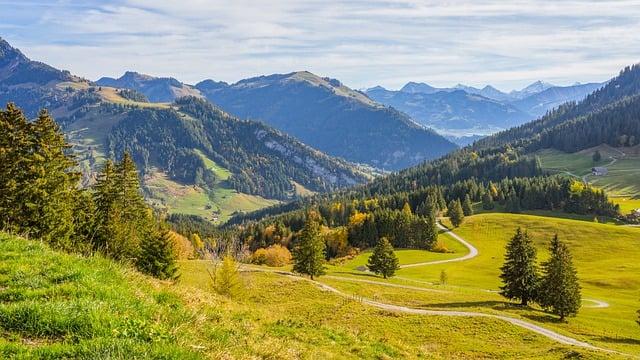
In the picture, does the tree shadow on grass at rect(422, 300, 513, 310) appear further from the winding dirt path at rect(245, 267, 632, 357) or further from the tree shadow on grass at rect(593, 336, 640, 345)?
the tree shadow on grass at rect(593, 336, 640, 345)

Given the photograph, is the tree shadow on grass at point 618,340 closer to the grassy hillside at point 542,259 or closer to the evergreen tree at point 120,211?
the grassy hillside at point 542,259

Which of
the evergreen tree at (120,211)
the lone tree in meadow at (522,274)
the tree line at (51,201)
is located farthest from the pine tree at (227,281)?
A: the lone tree in meadow at (522,274)

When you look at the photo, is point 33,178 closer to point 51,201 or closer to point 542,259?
point 51,201

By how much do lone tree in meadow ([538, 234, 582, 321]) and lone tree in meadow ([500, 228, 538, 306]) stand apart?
2818 millimetres

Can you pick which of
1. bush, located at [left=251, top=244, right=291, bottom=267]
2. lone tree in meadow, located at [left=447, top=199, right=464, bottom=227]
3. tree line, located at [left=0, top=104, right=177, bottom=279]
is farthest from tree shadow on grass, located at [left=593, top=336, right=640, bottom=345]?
lone tree in meadow, located at [left=447, top=199, right=464, bottom=227]

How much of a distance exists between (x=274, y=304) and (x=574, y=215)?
16046 cm

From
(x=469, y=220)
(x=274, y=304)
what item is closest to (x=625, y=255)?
(x=469, y=220)

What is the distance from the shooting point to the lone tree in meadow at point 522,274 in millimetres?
67750

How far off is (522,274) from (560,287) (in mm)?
7281

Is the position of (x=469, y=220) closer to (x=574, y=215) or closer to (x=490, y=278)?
(x=574, y=215)

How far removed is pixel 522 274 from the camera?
68125mm

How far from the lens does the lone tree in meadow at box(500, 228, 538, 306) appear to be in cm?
6775

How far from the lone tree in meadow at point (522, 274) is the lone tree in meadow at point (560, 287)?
2818 mm

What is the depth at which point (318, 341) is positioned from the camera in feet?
58.6
